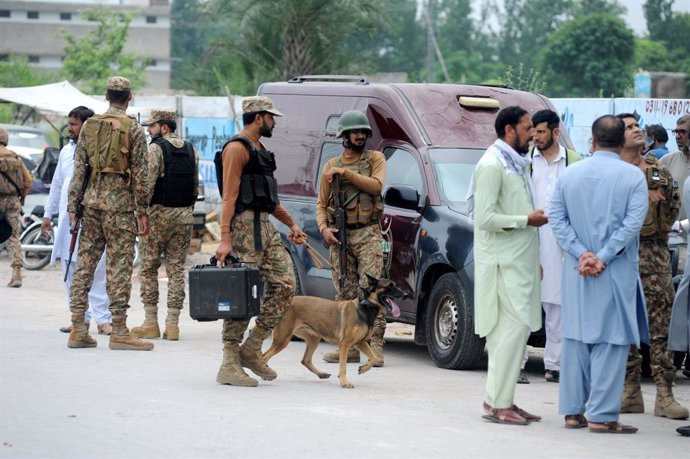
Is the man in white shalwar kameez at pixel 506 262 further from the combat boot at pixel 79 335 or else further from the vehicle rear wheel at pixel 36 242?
the vehicle rear wheel at pixel 36 242

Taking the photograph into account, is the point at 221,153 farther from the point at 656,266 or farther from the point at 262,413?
the point at 656,266

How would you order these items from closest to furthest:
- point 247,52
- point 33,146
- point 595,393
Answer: point 595,393 < point 33,146 < point 247,52

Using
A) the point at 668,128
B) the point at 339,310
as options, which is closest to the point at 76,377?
the point at 339,310

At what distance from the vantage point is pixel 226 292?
921cm

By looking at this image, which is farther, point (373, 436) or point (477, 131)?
point (477, 131)

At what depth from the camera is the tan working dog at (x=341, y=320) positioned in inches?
388

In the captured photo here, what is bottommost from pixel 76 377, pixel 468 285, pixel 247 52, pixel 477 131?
pixel 76 377

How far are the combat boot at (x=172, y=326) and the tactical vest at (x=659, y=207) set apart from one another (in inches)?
200

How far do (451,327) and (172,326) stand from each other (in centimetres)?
292

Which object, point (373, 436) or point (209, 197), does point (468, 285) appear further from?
point (209, 197)

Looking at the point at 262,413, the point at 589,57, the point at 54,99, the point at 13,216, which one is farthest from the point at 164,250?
the point at 589,57

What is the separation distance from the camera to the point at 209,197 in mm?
23672

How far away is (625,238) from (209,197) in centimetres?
1635

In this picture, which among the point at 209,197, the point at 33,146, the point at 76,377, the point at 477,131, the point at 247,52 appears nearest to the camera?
the point at 76,377
